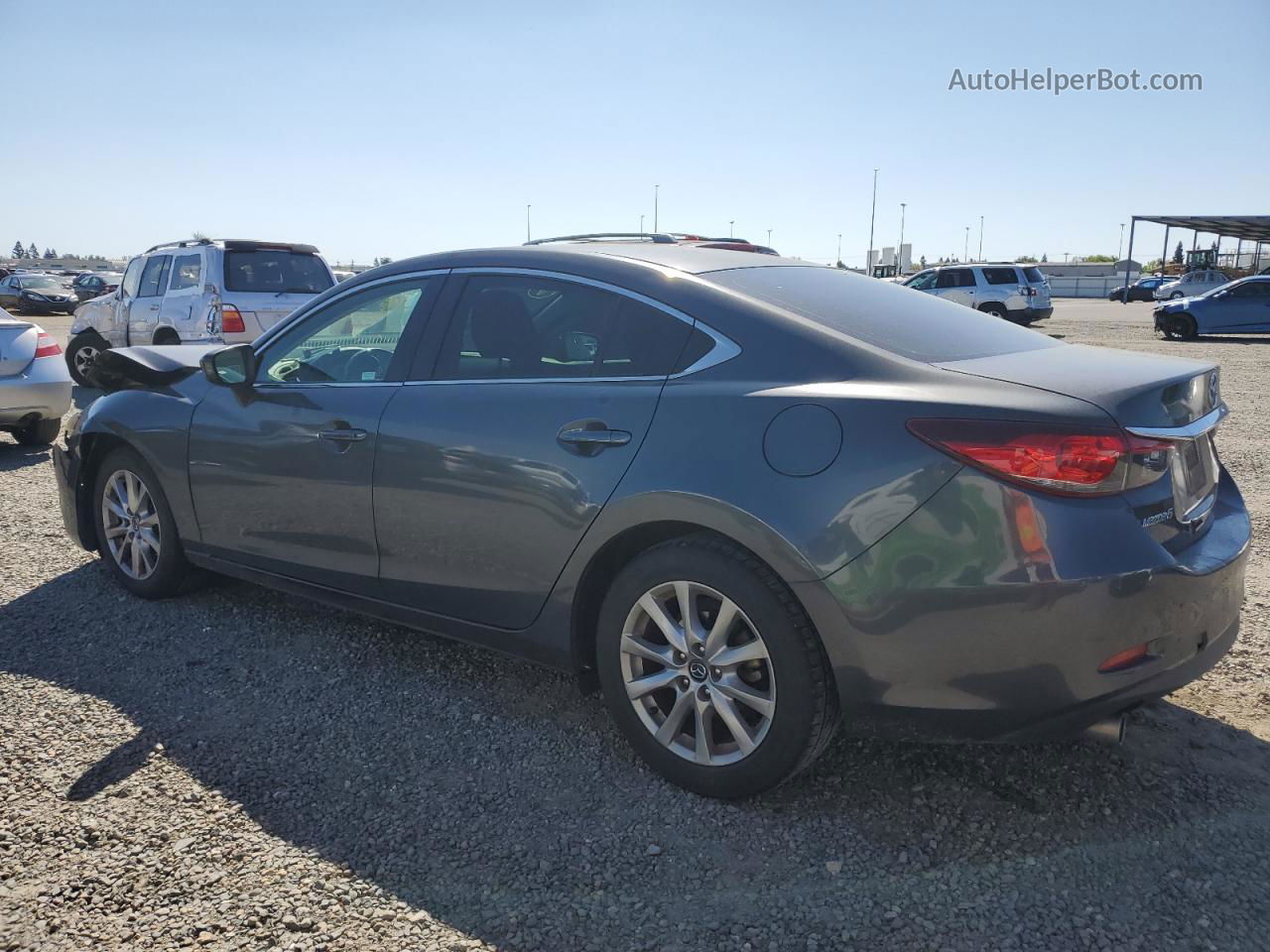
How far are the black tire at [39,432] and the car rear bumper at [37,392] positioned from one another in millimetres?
153

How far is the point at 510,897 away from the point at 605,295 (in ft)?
5.97

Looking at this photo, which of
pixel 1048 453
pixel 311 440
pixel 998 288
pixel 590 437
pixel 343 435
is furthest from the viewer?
pixel 998 288

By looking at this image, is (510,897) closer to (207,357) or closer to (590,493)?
(590,493)

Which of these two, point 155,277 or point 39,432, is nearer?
point 39,432

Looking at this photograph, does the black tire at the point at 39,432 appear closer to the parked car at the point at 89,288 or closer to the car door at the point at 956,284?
the car door at the point at 956,284

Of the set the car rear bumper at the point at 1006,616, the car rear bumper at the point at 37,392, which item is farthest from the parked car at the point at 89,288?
the car rear bumper at the point at 1006,616

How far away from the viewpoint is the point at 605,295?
10.8 feet

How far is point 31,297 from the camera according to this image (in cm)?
3228

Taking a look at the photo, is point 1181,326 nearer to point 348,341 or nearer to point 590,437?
point 348,341

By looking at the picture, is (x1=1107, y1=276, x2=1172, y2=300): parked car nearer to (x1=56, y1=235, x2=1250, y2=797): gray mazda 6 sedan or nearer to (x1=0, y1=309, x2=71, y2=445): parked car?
(x1=0, y1=309, x2=71, y2=445): parked car

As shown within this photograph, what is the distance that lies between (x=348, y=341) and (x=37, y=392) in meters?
5.87

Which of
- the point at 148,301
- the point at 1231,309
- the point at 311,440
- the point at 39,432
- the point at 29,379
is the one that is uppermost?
the point at 148,301

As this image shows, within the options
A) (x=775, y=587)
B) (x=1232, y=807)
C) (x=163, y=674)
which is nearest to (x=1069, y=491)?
(x=775, y=587)

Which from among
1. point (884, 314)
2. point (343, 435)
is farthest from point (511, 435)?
point (884, 314)
